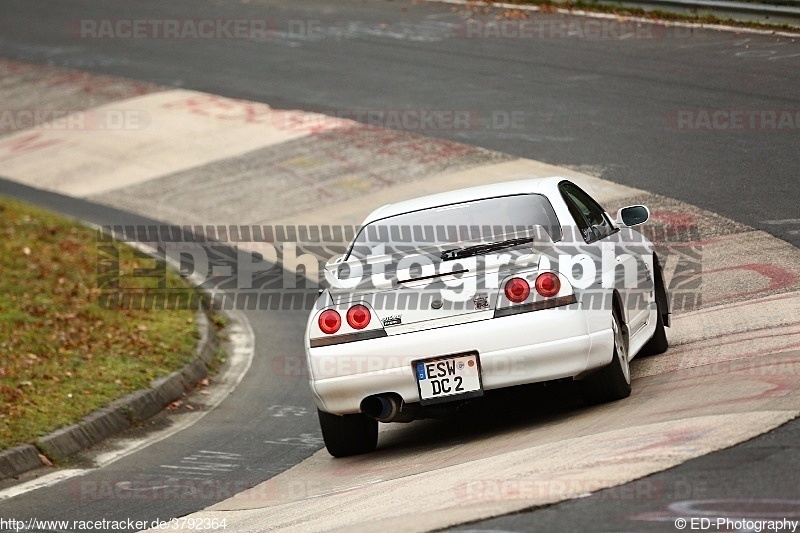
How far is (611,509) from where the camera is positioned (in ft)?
18.3

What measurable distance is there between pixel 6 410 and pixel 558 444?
17.0 feet

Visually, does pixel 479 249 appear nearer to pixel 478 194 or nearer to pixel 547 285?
pixel 547 285

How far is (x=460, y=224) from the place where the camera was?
8.12 m

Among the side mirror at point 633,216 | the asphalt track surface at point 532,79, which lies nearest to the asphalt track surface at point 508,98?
the asphalt track surface at point 532,79

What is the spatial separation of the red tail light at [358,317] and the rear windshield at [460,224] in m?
0.69

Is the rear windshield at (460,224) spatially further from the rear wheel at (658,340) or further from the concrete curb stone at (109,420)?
the concrete curb stone at (109,420)

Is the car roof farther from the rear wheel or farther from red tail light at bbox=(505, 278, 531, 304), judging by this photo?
the rear wheel

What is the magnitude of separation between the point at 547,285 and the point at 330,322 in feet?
4.44

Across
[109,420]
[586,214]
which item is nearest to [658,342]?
[586,214]

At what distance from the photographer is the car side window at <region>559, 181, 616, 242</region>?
833 cm

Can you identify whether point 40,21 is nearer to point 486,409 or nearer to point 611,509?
point 486,409

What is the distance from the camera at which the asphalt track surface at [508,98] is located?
8.75 metres

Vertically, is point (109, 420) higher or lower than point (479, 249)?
lower

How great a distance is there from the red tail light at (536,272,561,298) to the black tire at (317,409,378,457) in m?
1.55
